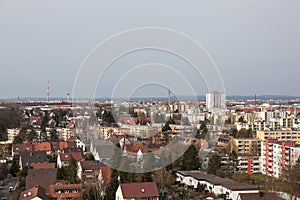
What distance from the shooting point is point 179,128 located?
1208 centimetres

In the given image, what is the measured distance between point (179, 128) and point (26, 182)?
21.1ft

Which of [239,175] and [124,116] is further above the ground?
[124,116]

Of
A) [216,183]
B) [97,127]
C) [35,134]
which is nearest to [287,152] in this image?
[216,183]

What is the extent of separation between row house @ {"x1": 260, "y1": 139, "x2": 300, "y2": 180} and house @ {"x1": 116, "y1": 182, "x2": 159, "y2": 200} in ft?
10.5

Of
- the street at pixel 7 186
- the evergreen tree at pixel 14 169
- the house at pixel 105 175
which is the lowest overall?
the street at pixel 7 186

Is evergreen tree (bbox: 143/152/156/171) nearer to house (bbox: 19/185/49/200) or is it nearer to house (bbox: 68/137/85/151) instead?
house (bbox: 19/185/49/200)

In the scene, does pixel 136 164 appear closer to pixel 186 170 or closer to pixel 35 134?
pixel 186 170

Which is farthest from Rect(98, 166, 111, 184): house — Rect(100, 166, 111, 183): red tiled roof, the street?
the street

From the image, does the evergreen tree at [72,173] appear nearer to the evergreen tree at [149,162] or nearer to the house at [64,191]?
the house at [64,191]

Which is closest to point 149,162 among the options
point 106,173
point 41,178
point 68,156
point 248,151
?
point 106,173

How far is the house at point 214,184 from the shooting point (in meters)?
5.95

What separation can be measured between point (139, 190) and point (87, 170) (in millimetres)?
1812

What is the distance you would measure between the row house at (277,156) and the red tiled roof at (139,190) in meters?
3.20

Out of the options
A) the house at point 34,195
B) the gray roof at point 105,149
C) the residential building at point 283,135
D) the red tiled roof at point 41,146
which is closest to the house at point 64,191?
the house at point 34,195
